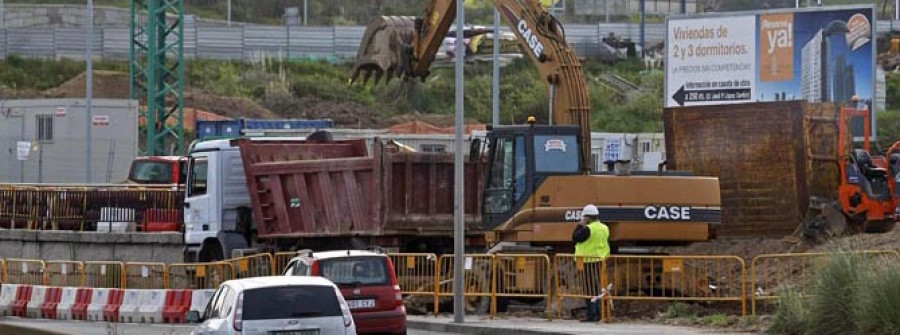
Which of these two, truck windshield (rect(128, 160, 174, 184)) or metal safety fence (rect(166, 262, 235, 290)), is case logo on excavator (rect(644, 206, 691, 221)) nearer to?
metal safety fence (rect(166, 262, 235, 290))

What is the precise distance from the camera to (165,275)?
3275 cm

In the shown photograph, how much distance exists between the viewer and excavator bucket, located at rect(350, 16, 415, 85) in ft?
110

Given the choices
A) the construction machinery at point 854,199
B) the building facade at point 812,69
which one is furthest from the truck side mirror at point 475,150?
the building facade at point 812,69

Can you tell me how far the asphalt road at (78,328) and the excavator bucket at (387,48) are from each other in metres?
6.67

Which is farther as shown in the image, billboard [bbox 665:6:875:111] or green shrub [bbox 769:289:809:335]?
billboard [bbox 665:6:875:111]

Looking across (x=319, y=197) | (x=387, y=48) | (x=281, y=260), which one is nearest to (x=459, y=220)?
(x=281, y=260)

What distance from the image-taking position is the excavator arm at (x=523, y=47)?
2969 centimetres

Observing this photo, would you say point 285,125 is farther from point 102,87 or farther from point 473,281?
point 473,281

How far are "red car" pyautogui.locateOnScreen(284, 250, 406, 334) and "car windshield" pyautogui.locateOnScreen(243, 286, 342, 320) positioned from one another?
4211mm

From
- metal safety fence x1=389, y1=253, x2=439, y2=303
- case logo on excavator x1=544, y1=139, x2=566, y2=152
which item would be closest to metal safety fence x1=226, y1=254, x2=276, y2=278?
metal safety fence x1=389, y1=253, x2=439, y2=303

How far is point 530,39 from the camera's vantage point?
3075 cm

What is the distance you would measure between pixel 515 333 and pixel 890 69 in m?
57.3

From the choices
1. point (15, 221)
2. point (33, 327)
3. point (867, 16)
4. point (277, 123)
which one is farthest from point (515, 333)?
point (277, 123)

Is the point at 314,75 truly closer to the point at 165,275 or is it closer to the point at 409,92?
the point at 409,92
